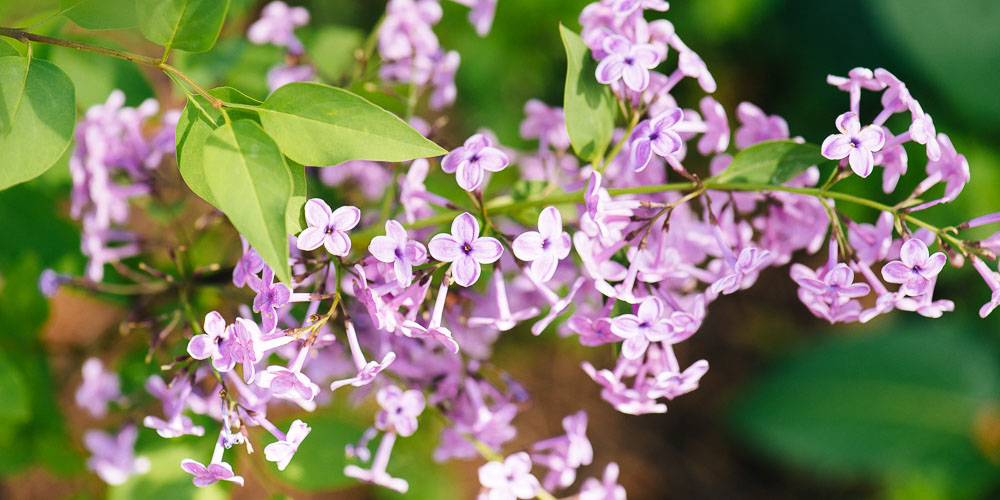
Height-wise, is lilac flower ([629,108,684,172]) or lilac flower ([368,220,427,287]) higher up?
lilac flower ([629,108,684,172])

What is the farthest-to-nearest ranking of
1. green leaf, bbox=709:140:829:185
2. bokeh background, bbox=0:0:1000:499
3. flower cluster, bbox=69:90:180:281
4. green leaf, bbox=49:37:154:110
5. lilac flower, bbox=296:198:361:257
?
bokeh background, bbox=0:0:1000:499, green leaf, bbox=49:37:154:110, flower cluster, bbox=69:90:180:281, green leaf, bbox=709:140:829:185, lilac flower, bbox=296:198:361:257

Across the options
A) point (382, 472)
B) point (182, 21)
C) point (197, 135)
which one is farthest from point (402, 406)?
point (182, 21)

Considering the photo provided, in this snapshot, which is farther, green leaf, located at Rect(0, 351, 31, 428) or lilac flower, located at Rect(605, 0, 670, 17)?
green leaf, located at Rect(0, 351, 31, 428)

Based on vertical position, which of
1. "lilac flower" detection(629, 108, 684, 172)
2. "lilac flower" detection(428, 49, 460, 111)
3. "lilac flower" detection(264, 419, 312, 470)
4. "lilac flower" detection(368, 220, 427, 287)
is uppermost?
"lilac flower" detection(629, 108, 684, 172)

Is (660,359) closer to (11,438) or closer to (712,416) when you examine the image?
(11,438)

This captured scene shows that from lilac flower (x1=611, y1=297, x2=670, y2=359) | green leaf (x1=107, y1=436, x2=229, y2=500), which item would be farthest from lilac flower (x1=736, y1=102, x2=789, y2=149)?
green leaf (x1=107, y1=436, x2=229, y2=500)

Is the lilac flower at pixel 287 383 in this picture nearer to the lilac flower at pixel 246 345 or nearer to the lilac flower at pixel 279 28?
the lilac flower at pixel 246 345

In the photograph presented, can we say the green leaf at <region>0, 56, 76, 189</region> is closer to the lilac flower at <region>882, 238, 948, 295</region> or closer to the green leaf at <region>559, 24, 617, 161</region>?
the green leaf at <region>559, 24, 617, 161</region>

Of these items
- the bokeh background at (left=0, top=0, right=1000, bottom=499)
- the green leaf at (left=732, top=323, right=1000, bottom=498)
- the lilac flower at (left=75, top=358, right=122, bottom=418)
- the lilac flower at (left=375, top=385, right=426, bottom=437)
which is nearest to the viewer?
the lilac flower at (left=375, top=385, right=426, bottom=437)
